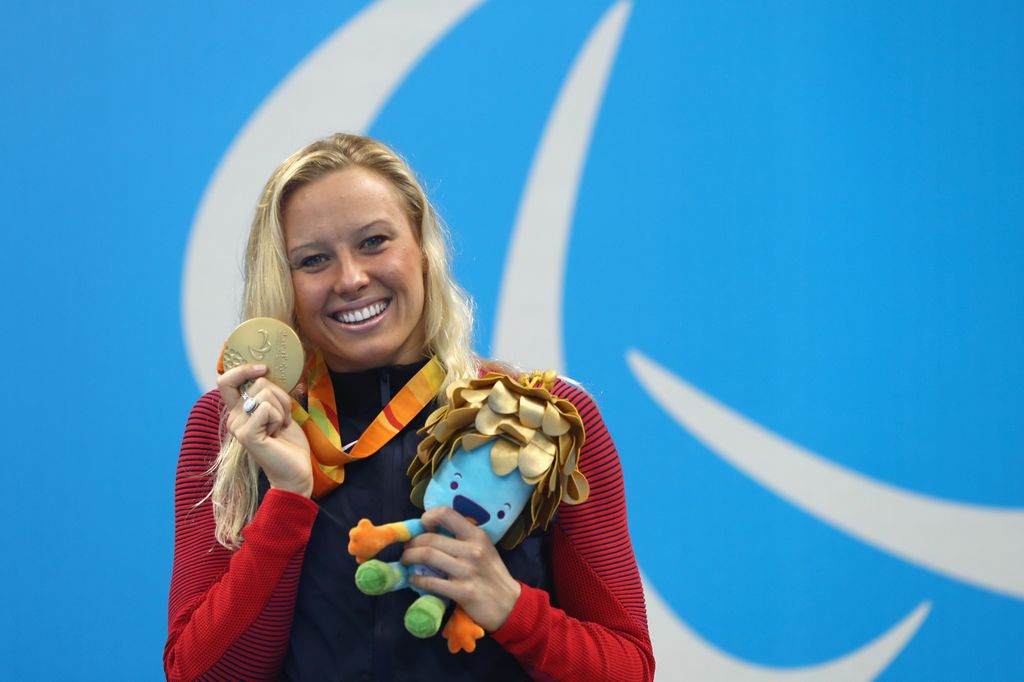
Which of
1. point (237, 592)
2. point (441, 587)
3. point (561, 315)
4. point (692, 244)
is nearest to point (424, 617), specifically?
point (441, 587)

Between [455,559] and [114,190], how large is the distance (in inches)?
57.8

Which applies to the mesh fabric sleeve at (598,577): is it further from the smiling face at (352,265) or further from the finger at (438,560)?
the smiling face at (352,265)

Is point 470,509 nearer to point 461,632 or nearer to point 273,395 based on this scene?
point 461,632

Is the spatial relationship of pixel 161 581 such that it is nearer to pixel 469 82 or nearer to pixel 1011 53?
pixel 469 82

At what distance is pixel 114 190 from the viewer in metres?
2.24

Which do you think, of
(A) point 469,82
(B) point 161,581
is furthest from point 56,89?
(B) point 161,581

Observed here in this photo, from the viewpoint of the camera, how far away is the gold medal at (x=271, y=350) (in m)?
1.36

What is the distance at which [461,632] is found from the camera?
46.3 inches

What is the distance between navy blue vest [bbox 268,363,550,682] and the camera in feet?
4.16

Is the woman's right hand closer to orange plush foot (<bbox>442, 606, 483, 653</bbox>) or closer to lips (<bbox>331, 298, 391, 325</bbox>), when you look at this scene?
lips (<bbox>331, 298, 391, 325</bbox>)

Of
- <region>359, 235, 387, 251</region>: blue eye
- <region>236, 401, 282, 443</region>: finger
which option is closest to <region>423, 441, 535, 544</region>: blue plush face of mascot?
<region>236, 401, 282, 443</region>: finger

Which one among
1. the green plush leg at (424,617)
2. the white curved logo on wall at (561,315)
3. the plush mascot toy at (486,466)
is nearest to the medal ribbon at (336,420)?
the plush mascot toy at (486,466)

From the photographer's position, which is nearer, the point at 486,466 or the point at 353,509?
the point at 486,466

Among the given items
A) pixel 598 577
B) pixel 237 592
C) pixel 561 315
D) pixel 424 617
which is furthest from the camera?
pixel 561 315
